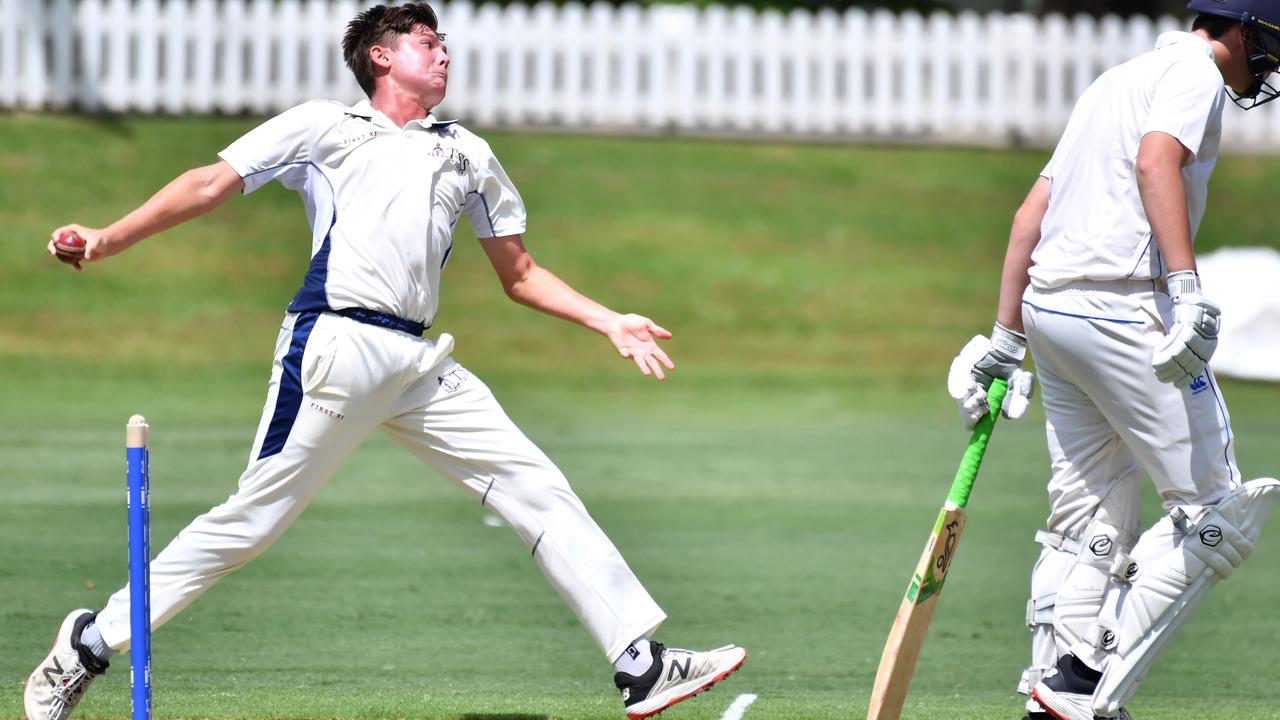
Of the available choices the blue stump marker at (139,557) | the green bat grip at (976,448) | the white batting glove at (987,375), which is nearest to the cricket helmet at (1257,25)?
the white batting glove at (987,375)

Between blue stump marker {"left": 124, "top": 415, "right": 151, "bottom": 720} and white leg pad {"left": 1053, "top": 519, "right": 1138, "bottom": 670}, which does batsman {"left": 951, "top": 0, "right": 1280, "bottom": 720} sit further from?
blue stump marker {"left": 124, "top": 415, "right": 151, "bottom": 720}

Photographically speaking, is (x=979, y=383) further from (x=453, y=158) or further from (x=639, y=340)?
(x=453, y=158)

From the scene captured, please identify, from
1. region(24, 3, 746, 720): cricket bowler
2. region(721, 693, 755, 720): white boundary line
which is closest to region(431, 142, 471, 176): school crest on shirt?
region(24, 3, 746, 720): cricket bowler

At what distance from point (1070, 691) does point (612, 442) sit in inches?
311

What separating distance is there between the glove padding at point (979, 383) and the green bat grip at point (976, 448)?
2 cm

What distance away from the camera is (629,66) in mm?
21875

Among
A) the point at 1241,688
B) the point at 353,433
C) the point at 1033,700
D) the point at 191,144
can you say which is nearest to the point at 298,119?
the point at 353,433

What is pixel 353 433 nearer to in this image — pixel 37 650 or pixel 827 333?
pixel 37 650

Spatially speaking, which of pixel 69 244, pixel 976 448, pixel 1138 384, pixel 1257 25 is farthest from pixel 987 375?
pixel 69 244

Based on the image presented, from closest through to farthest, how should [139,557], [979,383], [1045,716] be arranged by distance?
[139,557]
[1045,716]
[979,383]

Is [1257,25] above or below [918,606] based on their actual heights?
above

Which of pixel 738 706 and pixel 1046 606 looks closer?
pixel 1046 606

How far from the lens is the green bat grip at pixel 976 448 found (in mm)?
5195

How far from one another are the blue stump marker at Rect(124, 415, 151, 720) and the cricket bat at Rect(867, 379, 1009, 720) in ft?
6.89
